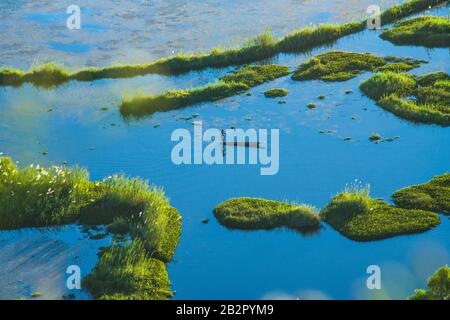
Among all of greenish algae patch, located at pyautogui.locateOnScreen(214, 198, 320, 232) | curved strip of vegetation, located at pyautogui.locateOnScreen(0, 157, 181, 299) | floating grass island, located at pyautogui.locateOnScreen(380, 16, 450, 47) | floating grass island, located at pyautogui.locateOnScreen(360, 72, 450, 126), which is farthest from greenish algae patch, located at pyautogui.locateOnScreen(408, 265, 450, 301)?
floating grass island, located at pyautogui.locateOnScreen(380, 16, 450, 47)

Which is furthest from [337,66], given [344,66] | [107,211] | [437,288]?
[437,288]

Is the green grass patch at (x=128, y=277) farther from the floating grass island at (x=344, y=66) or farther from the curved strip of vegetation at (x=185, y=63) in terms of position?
the curved strip of vegetation at (x=185, y=63)

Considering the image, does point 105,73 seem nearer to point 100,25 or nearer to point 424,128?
point 100,25

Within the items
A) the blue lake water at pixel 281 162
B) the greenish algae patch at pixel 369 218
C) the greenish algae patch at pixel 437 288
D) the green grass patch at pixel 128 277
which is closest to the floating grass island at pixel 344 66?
the blue lake water at pixel 281 162

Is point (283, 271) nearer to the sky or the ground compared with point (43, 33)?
nearer to the ground

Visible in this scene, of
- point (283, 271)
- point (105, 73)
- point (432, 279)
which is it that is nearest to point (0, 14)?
point (105, 73)
